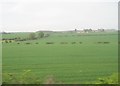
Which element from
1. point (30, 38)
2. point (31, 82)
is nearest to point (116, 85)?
point (31, 82)

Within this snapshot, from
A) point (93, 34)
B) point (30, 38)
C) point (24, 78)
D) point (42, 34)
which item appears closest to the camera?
point (24, 78)

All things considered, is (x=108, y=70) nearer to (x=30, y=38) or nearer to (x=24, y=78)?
(x=24, y=78)

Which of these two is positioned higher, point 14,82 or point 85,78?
point 14,82

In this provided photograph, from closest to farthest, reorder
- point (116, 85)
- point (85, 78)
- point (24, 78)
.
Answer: point (116, 85), point (24, 78), point (85, 78)

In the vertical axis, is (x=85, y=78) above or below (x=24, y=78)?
below

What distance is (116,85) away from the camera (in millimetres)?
5090

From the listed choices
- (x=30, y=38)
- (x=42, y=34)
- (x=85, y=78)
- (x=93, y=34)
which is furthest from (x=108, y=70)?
(x=93, y=34)

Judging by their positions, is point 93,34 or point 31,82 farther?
point 93,34

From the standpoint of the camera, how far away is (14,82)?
552cm

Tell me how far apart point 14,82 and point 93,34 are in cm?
5263

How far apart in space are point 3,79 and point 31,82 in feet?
2.04

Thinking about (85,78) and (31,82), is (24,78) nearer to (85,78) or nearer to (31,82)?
(31,82)

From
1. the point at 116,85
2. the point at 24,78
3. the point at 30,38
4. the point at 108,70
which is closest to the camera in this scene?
the point at 116,85

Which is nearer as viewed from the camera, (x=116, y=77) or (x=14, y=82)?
(x=116, y=77)
